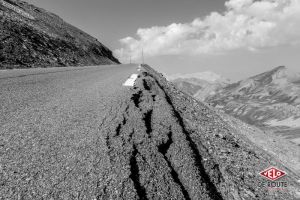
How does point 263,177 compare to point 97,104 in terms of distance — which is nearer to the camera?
point 263,177

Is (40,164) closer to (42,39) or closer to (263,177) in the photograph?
(263,177)

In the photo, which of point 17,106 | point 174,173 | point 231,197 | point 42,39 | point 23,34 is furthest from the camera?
point 42,39

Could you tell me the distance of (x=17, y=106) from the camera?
480 centimetres

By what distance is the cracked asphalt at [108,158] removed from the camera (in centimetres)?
242

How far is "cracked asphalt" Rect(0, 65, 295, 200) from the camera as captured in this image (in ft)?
7.94

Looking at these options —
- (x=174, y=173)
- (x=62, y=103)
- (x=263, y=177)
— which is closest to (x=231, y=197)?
(x=174, y=173)

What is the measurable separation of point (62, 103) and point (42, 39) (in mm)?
23652

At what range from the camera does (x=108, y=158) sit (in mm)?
2920
